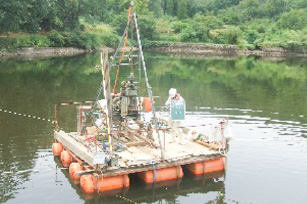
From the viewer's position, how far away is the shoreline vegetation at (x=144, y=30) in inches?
2286

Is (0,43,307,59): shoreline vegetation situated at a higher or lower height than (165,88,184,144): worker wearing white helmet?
higher

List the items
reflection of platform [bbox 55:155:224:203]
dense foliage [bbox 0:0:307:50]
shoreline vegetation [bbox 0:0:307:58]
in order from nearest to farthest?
reflection of platform [bbox 55:155:224:203]
dense foliage [bbox 0:0:307:50]
shoreline vegetation [bbox 0:0:307:58]

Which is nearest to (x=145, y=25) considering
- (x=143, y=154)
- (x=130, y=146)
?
(x=130, y=146)

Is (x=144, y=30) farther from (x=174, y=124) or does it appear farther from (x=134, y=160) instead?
(x=134, y=160)

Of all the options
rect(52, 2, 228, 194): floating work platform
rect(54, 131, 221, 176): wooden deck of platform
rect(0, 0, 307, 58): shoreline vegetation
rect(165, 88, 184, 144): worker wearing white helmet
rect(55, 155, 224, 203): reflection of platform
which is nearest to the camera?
rect(55, 155, 224, 203): reflection of platform

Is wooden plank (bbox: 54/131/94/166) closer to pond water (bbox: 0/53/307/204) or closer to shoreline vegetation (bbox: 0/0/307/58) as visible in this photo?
pond water (bbox: 0/53/307/204)

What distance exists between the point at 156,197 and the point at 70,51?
58.2m

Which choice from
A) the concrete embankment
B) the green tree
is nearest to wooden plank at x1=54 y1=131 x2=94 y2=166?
the concrete embankment

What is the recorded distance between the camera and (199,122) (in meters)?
22.2

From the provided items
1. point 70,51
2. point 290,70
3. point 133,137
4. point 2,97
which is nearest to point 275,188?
point 133,137

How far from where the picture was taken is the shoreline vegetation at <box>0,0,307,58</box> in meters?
58.1

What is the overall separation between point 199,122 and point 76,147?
911 centimetres

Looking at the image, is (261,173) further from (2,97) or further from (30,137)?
(2,97)

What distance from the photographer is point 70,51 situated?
68.8 meters
